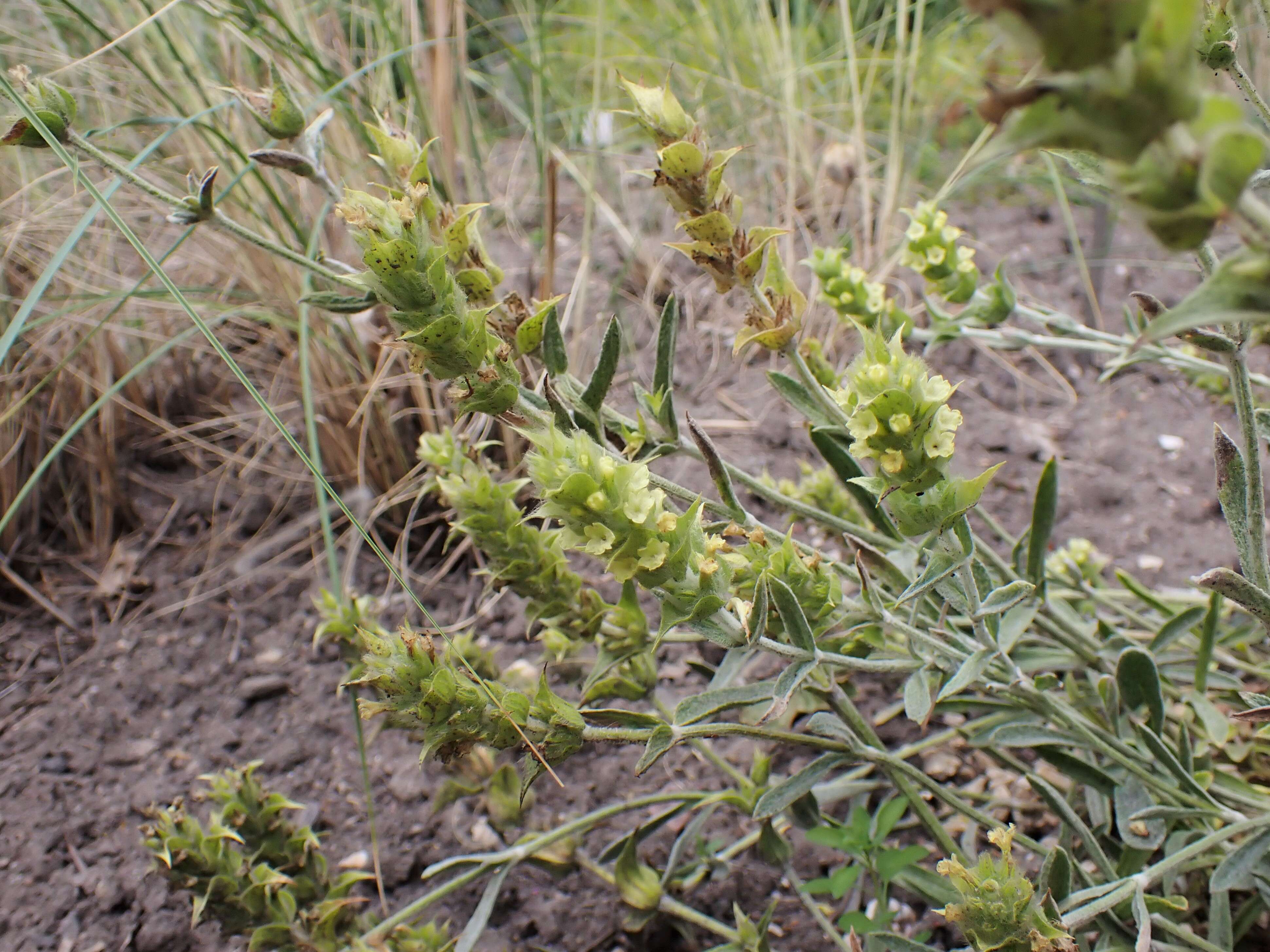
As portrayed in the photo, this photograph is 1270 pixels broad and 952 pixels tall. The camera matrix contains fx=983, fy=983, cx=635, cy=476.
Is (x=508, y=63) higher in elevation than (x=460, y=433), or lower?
higher

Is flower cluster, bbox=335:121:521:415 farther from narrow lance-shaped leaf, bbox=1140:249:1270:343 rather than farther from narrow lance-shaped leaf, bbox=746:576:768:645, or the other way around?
narrow lance-shaped leaf, bbox=1140:249:1270:343

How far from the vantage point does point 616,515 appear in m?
0.83

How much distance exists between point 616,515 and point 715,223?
36cm

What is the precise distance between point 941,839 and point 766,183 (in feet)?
7.86

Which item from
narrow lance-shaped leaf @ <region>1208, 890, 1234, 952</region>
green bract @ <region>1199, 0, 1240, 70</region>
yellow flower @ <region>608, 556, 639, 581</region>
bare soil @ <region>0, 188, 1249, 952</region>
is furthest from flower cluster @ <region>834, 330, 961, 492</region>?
bare soil @ <region>0, 188, 1249, 952</region>

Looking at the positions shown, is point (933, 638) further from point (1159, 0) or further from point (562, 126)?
point (562, 126)

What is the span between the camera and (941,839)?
1.16 m

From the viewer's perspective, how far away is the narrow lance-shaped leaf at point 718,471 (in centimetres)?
101

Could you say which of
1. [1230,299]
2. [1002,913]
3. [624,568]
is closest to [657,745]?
[624,568]

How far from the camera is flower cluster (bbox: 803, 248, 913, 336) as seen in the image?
1.35 m

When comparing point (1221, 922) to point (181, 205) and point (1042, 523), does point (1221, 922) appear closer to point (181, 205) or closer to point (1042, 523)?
point (1042, 523)

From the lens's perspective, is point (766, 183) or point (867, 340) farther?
point (766, 183)

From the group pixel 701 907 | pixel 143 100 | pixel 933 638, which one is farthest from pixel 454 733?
pixel 143 100

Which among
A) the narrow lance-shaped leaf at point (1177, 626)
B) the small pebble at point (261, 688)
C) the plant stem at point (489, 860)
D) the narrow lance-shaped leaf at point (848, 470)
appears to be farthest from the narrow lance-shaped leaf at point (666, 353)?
the small pebble at point (261, 688)
